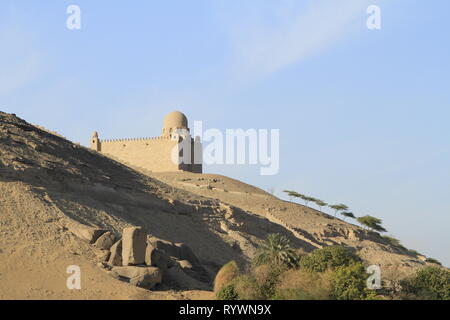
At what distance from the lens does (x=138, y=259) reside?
63.7 feet

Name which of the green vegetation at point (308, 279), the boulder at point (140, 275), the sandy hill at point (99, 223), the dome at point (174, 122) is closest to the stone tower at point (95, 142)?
the dome at point (174, 122)

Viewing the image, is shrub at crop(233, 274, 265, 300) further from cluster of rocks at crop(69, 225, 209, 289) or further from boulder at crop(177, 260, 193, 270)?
boulder at crop(177, 260, 193, 270)

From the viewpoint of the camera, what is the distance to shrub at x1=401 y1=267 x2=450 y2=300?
65.1ft

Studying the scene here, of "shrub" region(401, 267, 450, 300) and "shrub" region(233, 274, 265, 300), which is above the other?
"shrub" region(233, 274, 265, 300)

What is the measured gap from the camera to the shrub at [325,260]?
1966 centimetres

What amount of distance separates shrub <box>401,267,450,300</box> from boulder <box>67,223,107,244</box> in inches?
382

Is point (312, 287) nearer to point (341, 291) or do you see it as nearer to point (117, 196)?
point (341, 291)

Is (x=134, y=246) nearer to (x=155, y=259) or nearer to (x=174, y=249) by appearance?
(x=155, y=259)

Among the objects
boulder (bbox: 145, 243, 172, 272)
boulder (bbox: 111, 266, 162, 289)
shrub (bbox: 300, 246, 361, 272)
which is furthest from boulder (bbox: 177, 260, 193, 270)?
shrub (bbox: 300, 246, 361, 272)

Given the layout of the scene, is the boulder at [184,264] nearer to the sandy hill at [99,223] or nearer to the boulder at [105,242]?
the sandy hill at [99,223]

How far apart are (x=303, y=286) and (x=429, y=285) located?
199 inches

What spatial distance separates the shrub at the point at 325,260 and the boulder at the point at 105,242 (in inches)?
236
